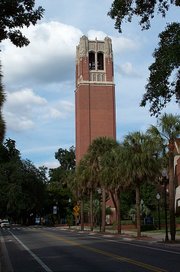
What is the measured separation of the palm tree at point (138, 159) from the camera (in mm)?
42312

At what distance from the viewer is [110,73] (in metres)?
117

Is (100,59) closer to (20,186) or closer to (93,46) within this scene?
(93,46)

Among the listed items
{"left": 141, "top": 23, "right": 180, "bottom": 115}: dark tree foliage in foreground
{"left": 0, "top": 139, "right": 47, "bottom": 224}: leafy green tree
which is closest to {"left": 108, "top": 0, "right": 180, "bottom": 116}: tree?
{"left": 141, "top": 23, "right": 180, "bottom": 115}: dark tree foliage in foreground

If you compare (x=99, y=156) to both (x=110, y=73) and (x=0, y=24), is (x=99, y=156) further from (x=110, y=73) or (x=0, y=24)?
(x=110, y=73)

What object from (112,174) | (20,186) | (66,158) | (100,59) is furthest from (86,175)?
(66,158)

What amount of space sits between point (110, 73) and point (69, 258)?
96828 millimetres

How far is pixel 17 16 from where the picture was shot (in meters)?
10.8

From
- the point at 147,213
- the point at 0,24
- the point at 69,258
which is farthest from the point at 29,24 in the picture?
the point at 147,213

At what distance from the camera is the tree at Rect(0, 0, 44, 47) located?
1048cm

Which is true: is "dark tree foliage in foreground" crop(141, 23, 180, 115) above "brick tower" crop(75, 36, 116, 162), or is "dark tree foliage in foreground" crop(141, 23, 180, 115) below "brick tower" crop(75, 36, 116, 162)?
below

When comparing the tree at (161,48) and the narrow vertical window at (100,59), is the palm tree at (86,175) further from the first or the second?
the narrow vertical window at (100,59)

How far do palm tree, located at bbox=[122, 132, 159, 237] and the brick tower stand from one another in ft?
212

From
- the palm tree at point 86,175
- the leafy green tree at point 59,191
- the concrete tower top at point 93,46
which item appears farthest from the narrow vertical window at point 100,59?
the palm tree at point 86,175

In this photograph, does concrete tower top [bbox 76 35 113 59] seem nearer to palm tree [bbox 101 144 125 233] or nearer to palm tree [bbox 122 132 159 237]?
palm tree [bbox 101 144 125 233]
